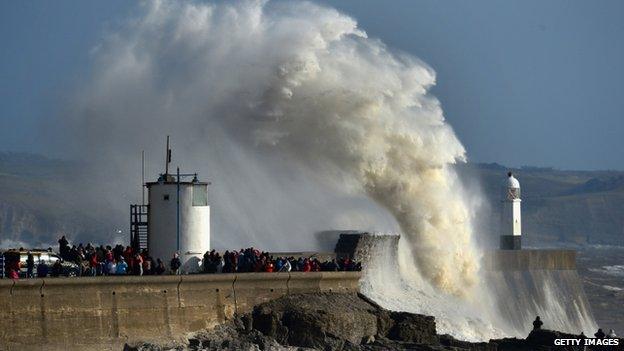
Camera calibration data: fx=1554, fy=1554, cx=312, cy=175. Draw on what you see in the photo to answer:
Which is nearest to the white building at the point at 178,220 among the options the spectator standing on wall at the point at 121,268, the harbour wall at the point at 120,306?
the harbour wall at the point at 120,306

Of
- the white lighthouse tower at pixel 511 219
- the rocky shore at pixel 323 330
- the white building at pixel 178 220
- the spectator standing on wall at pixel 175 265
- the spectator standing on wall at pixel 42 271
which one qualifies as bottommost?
the rocky shore at pixel 323 330

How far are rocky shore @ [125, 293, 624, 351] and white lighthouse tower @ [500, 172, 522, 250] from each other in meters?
17.1

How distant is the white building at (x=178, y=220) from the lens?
26.1 metres

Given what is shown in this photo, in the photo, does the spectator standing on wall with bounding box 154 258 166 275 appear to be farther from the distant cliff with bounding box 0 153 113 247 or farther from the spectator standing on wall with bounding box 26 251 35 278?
the distant cliff with bounding box 0 153 113 247

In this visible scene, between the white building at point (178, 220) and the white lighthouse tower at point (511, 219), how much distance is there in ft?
63.4

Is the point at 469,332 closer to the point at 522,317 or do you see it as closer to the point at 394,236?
the point at 394,236

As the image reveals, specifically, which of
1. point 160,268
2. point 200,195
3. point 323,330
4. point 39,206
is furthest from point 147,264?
point 39,206

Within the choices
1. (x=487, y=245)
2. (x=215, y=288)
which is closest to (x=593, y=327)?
(x=487, y=245)

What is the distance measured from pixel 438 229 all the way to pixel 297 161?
4.15 metres

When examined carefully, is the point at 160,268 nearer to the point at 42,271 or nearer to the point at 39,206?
the point at 42,271

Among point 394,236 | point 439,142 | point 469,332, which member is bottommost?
point 469,332

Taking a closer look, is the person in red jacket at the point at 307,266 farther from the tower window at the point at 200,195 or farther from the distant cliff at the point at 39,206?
the distant cliff at the point at 39,206

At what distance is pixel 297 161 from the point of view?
35812mm

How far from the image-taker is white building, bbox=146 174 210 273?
26.1 meters
